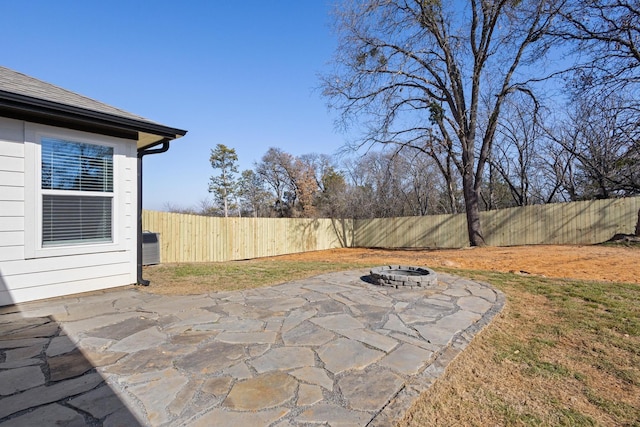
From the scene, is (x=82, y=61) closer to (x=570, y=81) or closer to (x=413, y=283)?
(x=413, y=283)

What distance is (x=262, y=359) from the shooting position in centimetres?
210

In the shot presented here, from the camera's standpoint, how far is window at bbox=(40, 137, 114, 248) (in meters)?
3.63

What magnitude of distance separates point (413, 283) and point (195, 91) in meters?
8.33

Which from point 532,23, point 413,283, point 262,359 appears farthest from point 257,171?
point 262,359

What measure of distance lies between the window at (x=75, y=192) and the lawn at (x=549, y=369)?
4402mm

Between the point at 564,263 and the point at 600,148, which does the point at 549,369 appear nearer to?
the point at 564,263

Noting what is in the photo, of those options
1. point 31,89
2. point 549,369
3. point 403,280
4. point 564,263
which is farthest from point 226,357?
point 564,263

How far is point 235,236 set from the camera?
10.0 m

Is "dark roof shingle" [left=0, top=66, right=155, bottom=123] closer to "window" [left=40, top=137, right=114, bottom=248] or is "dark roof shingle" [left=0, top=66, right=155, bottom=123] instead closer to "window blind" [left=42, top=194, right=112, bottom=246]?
"window" [left=40, top=137, right=114, bottom=248]

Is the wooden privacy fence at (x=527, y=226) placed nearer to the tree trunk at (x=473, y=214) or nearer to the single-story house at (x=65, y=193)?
the tree trunk at (x=473, y=214)

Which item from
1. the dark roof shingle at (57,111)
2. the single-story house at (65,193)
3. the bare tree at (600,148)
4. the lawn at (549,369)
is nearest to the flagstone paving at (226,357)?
the lawn at (549,369)

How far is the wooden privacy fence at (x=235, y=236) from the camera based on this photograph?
803cm

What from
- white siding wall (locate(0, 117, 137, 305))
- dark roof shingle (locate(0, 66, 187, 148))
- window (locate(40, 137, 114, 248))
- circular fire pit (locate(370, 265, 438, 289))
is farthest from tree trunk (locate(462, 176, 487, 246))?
window (locate(40, 137, 114, 248))

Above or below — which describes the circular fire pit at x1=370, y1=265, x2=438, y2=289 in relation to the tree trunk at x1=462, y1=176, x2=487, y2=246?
below
